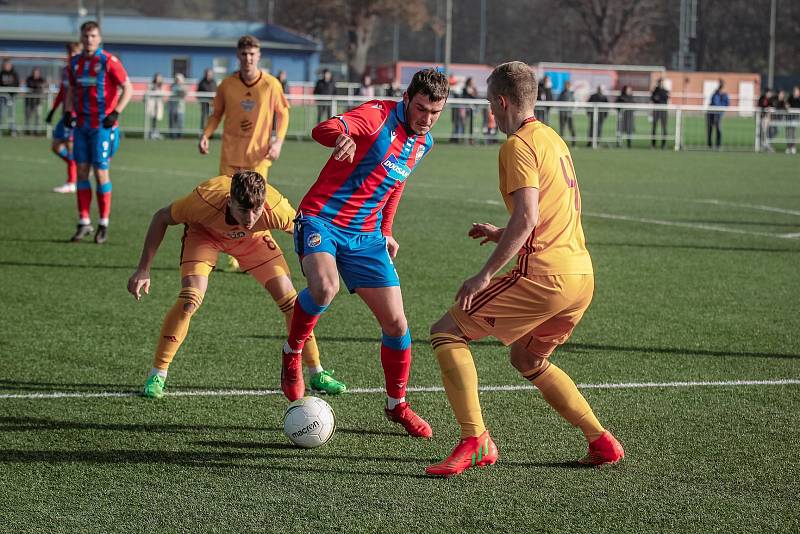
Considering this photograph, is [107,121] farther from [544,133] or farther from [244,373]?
[544,133]

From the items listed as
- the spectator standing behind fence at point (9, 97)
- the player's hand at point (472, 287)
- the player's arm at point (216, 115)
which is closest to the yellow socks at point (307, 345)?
the player's hand at point (472, 287)

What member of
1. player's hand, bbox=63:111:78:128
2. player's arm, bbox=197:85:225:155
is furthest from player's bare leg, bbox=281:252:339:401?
player's hand, bbox=63:111:78:128

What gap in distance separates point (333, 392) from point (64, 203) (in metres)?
10.7

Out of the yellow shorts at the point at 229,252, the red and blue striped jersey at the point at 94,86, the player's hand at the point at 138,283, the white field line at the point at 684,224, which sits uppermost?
the red and blue striped jersey at the point at 94,86

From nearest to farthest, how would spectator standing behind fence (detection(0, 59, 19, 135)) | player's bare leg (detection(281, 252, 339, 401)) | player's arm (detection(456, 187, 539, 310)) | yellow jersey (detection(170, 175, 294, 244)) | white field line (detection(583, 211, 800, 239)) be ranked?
player's arm (detection(456, 187, 539, 310)) → player's bare leg (detection(281, 252, 339, 401)) → yellow jersey (detection(170, 175, 294, 244)) → white field line (detection(583, 211, 800, 239)) → spectator standing behind fence (detection(0, 59, 19, 135))

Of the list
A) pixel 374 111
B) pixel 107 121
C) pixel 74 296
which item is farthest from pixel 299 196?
pixel 374 111

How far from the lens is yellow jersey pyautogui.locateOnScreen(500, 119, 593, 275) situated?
15.6ft

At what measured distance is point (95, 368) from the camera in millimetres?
6934

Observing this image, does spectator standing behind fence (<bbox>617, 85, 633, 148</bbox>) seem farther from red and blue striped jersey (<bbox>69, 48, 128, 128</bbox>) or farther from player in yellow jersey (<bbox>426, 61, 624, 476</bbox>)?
player in yellow jersey (<bbox>426, 61, 624, 476</bbox>)

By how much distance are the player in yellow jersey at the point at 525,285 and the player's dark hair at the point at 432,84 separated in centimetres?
47

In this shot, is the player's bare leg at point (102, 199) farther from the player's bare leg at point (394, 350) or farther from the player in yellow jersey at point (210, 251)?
the player's bare leg at point (394, 350)

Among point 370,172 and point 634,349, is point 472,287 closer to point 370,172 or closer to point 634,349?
point 370,172

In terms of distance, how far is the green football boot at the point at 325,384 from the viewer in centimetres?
644

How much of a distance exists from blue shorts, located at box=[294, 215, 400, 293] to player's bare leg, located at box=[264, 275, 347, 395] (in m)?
0.78
